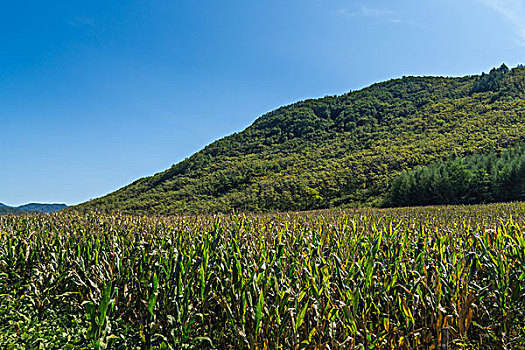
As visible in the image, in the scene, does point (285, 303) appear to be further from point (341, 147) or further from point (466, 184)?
point (341, 147)

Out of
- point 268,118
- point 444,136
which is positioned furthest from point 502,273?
point 268,118

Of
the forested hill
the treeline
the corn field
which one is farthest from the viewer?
the forested hill

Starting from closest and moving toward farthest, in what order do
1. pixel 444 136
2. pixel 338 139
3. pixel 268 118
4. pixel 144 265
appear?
pixel 144 265, pixel 444 136, pixel 338 139, pixel 268 118

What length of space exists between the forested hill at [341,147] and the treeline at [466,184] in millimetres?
3624

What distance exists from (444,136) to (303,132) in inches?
1251

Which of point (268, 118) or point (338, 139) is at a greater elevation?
point (268, 118)

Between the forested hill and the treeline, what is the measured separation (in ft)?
11.9

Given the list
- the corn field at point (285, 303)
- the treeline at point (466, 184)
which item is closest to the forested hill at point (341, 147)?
the treeline at point (466, 184)

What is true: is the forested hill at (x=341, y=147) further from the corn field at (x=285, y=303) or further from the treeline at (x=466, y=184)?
the corn field at (x=285, y=303)

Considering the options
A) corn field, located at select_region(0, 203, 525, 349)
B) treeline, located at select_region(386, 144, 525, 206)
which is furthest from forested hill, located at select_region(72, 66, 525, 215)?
corn field, located at select_region(0, 203, 525, 349)

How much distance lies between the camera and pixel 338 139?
6344 cm

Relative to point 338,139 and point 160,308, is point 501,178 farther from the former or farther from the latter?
point 338,139

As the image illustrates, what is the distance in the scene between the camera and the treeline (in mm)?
21531

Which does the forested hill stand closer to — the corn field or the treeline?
the treeline
